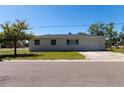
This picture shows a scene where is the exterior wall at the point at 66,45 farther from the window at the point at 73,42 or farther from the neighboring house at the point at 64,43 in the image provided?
the window at the point at 73,42

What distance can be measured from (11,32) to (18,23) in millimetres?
1273

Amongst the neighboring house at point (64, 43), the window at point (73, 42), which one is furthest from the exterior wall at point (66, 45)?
the window at point (73, 42)

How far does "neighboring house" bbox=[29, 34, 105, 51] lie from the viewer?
35.6 metres

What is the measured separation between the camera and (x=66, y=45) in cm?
3584

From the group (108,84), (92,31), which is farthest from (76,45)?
(92,31)

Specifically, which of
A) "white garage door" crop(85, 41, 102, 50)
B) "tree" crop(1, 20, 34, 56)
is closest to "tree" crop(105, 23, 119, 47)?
"white garage door" crop(85, 41, 102, 50)

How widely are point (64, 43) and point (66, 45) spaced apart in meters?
0.47

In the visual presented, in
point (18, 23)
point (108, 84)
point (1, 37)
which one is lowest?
point (108, 84)

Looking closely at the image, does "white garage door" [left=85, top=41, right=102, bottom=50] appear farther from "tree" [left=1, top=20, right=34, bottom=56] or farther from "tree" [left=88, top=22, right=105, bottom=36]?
"tree" [left=88, top=22, right=105, bottom=36]

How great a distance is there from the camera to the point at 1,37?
22516 millimetres

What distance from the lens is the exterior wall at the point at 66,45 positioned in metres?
35.6

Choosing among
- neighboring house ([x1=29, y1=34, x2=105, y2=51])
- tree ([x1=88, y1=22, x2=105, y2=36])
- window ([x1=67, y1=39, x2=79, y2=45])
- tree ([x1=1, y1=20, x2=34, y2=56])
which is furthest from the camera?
tree ([x1=88, y1=22, x2=105, y2=36])

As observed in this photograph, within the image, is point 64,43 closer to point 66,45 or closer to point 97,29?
point 66,45
